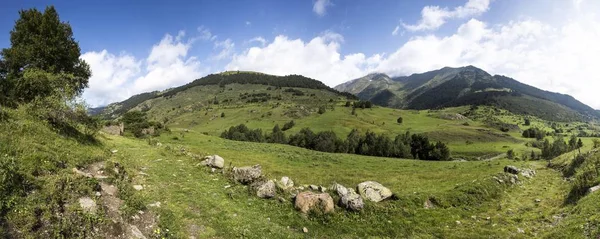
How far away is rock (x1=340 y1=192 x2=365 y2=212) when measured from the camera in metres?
18.6

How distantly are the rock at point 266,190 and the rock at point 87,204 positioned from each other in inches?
374

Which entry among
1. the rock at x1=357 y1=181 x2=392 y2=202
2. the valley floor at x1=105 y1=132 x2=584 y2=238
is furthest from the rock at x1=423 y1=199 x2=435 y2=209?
the rock at x1=357 y1=181 x2=392 y2=202

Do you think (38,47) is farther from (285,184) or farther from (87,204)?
(285,184)

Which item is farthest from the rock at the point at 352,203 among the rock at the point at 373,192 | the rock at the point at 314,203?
the rock at the point at 373,192

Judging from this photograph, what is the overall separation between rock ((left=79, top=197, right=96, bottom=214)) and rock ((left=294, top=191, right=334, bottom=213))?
34.2ft

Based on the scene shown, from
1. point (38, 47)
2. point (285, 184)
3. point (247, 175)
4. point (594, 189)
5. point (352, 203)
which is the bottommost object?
point (352, 203)

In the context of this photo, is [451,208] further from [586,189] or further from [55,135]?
[55,135]

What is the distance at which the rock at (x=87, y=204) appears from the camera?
1176 centimetres

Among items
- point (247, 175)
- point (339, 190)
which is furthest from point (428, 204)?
point (247, 175)

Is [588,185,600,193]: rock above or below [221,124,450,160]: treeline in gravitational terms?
above

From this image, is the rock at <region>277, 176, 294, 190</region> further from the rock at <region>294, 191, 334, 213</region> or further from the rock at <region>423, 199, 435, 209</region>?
the rock at <region>423, 199, 435, 209</region>

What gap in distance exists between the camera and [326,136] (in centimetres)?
11256

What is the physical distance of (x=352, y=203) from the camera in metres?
18.7

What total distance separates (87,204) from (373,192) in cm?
1635
